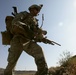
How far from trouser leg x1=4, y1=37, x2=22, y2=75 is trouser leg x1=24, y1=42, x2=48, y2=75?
0.89 ft

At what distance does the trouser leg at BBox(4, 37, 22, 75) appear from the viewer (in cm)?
674

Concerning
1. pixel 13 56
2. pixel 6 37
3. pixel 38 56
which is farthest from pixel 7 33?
pixel 38 56

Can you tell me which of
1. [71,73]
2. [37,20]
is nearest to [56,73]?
[71,73]

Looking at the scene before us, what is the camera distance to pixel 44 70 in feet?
20.2

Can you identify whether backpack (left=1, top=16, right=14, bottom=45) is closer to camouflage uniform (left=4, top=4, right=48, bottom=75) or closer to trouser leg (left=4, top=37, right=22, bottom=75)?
camouflage uniform (left=4, top=4, right=48, bottom=75)

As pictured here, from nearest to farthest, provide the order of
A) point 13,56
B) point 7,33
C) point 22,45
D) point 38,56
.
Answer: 1. point 38,56
2. point 13,56
3. point 22,45
4. point 7,33

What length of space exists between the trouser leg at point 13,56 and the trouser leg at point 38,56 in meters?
0.27

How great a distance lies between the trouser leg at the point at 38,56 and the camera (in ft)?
20.3

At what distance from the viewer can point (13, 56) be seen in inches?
266

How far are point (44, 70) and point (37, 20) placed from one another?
1.85 meters

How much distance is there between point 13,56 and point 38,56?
2.49 feet

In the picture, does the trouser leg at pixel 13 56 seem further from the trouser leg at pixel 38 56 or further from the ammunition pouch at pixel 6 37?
the ammunition pouch at pixel 6 37

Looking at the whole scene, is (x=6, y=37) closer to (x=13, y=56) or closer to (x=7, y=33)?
(x=7, y=33)

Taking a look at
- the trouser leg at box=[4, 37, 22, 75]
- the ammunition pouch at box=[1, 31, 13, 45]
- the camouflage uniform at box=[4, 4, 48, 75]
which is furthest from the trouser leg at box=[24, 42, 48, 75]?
the ammunition pouch at box=[1, 31, 13, 45]
